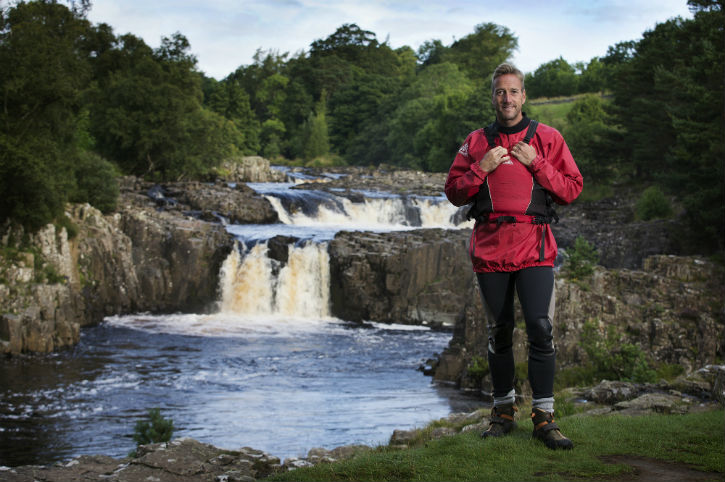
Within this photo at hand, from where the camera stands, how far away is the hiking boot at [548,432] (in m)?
5.15

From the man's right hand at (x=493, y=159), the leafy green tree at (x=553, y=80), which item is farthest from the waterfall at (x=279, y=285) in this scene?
the leafy green tree at (x=553, y=80)

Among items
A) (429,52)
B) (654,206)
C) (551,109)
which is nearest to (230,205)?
(654,206)

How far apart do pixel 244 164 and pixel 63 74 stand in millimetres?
28124

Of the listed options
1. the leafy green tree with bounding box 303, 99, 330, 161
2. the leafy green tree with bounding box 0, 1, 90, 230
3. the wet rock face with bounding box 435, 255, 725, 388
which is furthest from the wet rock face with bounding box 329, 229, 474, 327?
the leafy green tree with bounding box 303, 99, 330, 161

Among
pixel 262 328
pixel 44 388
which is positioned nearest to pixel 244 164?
pixel 262 328

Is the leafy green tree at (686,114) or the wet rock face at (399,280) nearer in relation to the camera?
the leafy green tree at (686,114)

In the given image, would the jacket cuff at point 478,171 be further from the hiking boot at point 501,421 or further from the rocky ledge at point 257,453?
the rocky ledge at point 257,453

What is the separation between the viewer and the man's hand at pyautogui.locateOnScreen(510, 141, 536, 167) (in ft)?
17.1

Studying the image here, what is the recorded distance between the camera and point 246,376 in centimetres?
1927

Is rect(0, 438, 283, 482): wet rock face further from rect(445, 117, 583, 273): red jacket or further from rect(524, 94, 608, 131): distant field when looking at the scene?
rect(524, 94, 608, 131): distant field

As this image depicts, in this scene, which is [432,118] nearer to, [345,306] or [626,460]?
[345,306]

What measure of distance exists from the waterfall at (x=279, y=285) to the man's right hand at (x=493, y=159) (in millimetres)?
23424

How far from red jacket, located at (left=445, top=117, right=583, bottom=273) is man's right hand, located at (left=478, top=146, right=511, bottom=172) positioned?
4cm

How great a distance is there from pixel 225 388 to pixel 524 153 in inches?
557
